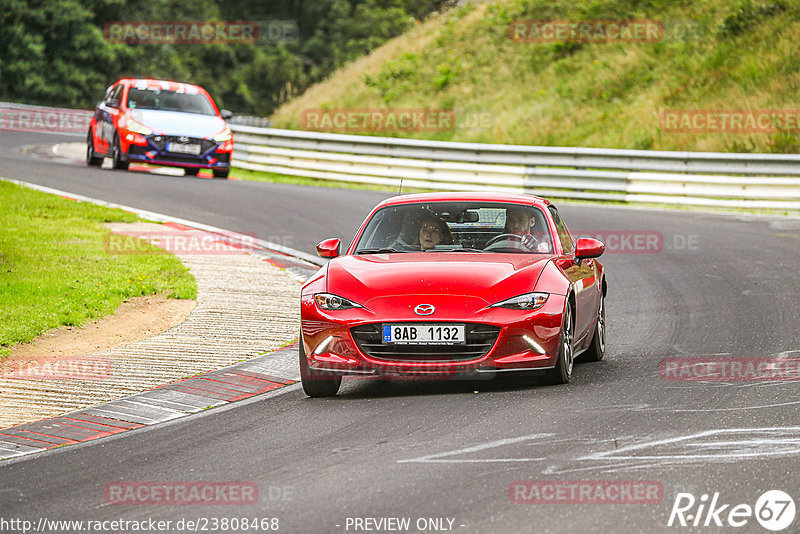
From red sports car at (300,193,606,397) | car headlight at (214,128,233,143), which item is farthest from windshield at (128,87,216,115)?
red sports car at (300,193,606,397)

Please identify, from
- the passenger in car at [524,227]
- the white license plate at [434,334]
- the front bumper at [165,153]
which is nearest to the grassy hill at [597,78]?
the front bumper at [165,153]

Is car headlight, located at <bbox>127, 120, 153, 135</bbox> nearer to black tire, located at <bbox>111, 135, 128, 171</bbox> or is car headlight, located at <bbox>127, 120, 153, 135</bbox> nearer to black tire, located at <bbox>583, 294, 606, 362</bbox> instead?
black tire, located at <bbox>111, 135, 128, 171</bbox>

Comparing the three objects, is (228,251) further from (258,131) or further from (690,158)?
(258,131)

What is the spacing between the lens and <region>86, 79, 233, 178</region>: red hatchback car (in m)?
23.6

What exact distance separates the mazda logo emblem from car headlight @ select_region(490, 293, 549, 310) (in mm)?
447

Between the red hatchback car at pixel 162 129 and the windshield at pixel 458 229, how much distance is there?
14579mm

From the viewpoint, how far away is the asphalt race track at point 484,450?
18.4 ft

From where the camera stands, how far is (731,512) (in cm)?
545

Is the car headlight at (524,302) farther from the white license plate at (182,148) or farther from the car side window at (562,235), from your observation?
the white license plate at (182,148)

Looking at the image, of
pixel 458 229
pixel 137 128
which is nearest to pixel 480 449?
pixel 458 229

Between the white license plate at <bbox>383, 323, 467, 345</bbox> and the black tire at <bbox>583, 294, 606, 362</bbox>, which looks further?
the black tire at <bbox>583, 294, 606, 362</bbox>

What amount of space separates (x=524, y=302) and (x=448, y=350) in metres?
0.65

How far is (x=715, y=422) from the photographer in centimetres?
→ 730

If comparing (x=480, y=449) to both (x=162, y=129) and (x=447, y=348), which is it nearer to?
(x=447, y=348)
